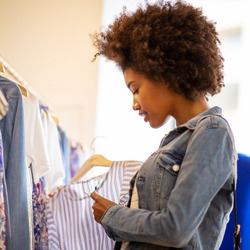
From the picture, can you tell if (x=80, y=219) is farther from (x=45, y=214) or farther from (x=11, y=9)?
(x=11, y=9)

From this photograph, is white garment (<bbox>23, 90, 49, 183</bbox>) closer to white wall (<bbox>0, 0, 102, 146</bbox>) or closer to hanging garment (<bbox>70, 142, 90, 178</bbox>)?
hanging garment (<bbox>70, 142, 90, 178</bbox>)

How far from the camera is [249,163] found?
109 cm

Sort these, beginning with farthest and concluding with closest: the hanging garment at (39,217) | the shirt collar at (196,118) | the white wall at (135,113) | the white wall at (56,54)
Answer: the white wall at (56,54) → the white wall at (135,113) → the hanging garment at (39,217) → the shirt collar at (196,118)

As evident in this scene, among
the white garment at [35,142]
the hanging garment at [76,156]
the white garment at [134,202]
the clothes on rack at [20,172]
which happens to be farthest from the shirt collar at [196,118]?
the hanging garment at [76,156]

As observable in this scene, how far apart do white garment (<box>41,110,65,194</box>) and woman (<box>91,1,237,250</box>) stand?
0.75 meters

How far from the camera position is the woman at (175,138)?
0.70 m

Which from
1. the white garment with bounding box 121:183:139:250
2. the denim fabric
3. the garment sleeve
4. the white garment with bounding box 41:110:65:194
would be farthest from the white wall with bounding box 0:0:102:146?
the garment sleeve

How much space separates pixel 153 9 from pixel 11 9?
2.73 meters

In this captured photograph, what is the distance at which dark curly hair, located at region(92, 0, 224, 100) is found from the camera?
0.87m

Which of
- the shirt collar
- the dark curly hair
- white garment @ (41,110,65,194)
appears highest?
the dark curly hair

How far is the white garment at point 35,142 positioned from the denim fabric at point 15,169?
221 mm

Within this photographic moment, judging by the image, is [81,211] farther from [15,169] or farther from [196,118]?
[196,118]

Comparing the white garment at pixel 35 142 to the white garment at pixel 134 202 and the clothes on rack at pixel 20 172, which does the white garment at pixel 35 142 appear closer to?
the clothes on rack at pixel 20 172

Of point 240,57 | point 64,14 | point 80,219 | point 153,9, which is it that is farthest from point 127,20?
point 64,14
